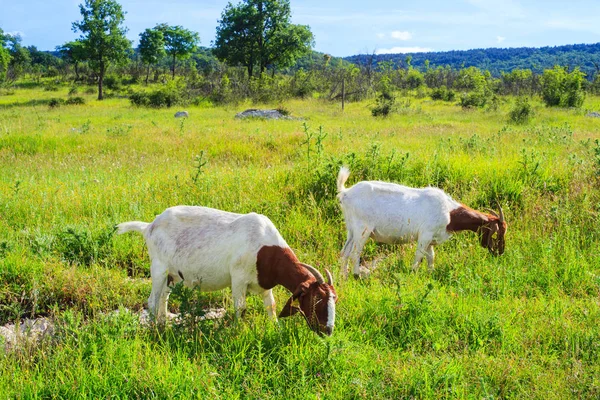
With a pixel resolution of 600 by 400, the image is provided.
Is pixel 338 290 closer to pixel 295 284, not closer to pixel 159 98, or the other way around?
pixel 295 284

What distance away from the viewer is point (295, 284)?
3.95 meters

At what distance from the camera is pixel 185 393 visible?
3.09 metres

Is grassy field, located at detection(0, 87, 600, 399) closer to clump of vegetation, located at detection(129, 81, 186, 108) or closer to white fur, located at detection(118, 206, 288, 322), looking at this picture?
white fur, located at detection(118, 206, 288, 322)

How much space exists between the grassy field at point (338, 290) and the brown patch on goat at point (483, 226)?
0.17 meters

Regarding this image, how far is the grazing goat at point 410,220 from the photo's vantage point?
5.78 m

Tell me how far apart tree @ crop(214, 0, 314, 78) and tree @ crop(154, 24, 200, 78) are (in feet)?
63.8

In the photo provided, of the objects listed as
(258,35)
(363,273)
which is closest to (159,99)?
(258,35)

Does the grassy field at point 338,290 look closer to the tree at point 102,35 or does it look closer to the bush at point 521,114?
the bush at point 521,114

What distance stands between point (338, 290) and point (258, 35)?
43208mm

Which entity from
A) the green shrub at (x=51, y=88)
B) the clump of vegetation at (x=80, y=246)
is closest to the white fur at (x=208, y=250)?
the clump of vegetation at (x=80, y=246)

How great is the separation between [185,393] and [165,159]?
8741 millimetres

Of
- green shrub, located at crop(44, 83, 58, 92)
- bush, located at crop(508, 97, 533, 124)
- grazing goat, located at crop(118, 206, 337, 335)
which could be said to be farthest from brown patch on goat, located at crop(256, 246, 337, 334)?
green shrub, located at crop(44, 83, 58, 92)

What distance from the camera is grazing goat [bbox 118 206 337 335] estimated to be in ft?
13.1

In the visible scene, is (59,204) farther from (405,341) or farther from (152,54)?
(152,54)
